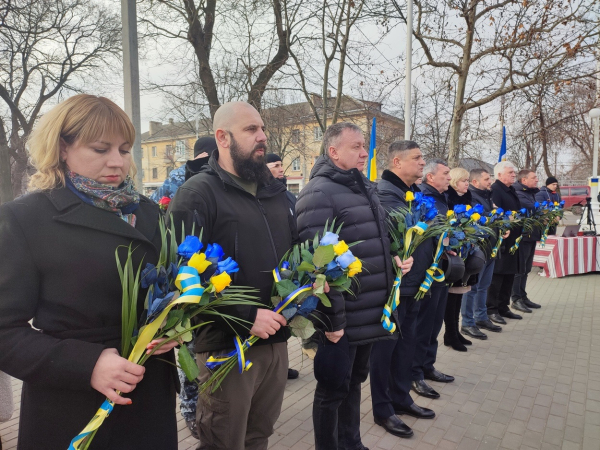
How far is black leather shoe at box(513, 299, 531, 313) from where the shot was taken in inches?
288

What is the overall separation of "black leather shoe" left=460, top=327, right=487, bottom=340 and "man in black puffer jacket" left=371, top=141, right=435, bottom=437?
250cm

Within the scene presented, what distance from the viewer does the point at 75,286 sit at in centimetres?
147

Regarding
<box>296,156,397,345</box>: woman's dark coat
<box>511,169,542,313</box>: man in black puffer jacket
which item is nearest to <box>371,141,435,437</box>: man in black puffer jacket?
<box>296,156,397,345</box>: woman's dark coat

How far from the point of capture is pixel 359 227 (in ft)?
9.28

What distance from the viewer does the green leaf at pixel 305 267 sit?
202 centimetres

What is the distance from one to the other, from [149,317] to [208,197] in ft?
2.48

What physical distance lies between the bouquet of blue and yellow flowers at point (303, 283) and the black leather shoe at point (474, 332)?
445cm

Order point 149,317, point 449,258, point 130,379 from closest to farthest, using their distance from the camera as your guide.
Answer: point 130,379, point 149,317, point 449,258

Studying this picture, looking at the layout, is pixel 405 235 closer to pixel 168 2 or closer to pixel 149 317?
pixel 149 317

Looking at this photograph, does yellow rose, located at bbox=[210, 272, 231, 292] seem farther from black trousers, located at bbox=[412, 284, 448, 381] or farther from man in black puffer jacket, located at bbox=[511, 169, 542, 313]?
man in black puffer jacket, located at bbox=[511, 169, 542, 313]

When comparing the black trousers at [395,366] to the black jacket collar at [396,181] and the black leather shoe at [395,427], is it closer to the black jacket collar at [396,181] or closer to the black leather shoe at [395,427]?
the black leather shoe at [395,427]

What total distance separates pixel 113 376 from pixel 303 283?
96cm

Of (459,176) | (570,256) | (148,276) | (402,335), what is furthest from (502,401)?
(570,256)

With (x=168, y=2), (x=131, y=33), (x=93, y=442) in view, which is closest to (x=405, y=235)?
(x=93, y=442)
